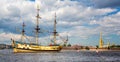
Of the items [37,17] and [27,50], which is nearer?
[27,50]

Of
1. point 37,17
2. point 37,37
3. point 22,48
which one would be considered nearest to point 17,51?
point 22,48

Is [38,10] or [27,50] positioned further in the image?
[38,10]

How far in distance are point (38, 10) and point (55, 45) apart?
28.9m

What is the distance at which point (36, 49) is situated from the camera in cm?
18862

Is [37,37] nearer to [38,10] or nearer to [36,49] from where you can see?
[36,49]

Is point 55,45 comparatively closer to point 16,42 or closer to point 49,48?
point 49,48

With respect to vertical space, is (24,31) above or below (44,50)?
above

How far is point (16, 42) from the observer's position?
186 metres

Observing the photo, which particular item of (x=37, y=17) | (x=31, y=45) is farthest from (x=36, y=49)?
(x=37, y=17)

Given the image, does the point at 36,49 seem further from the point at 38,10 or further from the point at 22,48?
the point at 38,10

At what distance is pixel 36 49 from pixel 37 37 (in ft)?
27.9

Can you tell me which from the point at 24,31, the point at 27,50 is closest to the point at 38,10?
the point at 24,31

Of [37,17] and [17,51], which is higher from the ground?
[37,17]

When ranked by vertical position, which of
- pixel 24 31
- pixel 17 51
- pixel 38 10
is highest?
pixel 38 10
